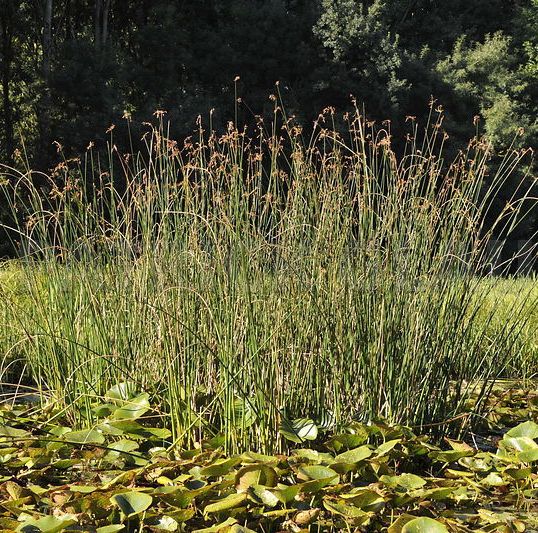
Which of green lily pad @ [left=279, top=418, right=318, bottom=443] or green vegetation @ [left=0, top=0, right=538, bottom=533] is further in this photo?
green lily pad @ [left=279, top=418, right=318, bottom=443]

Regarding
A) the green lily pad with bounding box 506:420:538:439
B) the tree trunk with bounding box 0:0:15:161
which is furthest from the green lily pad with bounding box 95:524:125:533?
the tree trunk with bounding box 0:0:15:161

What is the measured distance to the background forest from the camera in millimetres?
12977

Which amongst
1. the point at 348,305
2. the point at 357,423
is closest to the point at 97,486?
the point at 357,423

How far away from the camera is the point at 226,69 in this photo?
15.1m

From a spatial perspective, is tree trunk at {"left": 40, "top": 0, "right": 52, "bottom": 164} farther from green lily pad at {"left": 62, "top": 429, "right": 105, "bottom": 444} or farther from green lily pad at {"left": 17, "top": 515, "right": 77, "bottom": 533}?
green lily pad at {"left": 17, "top": 515, "right": 77, "bottom": 533}

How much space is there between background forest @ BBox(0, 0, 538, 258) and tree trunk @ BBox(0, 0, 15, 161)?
3cm

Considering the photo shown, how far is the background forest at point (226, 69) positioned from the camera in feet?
42.6

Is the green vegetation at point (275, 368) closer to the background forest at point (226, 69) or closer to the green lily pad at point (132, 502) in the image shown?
the green lily pad at point (132, 502)

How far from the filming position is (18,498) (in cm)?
213

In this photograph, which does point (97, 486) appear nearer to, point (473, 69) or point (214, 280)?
point (214, 280)

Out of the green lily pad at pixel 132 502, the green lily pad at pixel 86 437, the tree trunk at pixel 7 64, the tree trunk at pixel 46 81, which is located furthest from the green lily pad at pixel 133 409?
the tree trunk at pixel 7 64

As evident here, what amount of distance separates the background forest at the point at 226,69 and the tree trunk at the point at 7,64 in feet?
0.09

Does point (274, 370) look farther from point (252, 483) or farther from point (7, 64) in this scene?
point (7, 64)

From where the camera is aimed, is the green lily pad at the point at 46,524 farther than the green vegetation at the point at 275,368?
No
